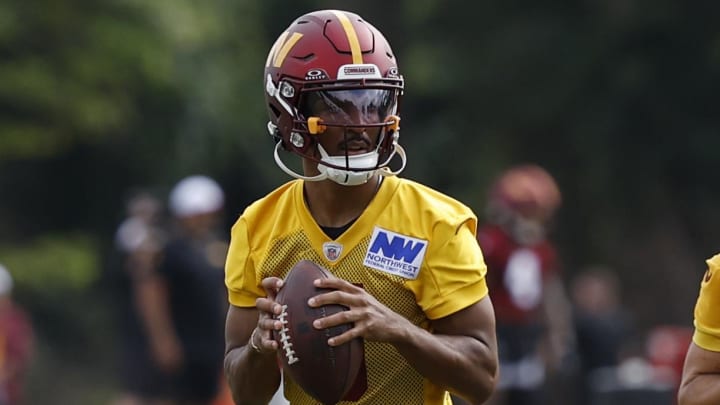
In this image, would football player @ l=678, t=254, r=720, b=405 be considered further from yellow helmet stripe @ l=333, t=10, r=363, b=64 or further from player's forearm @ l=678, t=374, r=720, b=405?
yellow helmet stripe @ l=333, t=10, r=363, b=64

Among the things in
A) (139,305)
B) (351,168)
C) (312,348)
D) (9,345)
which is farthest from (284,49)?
(9,345)

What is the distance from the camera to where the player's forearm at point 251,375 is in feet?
15.9

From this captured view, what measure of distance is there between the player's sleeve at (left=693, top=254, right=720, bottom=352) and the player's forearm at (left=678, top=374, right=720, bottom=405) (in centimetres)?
→ 9

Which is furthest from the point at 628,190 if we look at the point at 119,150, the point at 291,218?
the point at 291,218

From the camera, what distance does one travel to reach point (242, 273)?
16.2 ft

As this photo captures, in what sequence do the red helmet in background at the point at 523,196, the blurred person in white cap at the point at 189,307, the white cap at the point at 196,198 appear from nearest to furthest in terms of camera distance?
1. the red helmet in background at the point at 523,196
2. the blurred person in white cap at the point at 189,307
3. the white cap at the point at 196,198

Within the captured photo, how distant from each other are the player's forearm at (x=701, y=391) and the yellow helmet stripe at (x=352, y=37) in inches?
51.6

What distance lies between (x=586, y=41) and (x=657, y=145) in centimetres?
161

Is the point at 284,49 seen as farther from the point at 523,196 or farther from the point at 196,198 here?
the point at 196,198

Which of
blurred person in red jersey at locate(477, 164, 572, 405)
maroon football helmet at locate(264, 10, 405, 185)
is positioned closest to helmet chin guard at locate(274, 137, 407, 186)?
maroon football helmet at locate(264, 10, 405, 185)

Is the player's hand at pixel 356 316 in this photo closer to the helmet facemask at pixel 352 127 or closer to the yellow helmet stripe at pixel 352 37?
the helmet facemask at pixel 352 127

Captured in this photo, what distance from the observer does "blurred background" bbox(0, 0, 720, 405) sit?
68.8 feet

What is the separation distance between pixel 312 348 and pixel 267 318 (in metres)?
0.19

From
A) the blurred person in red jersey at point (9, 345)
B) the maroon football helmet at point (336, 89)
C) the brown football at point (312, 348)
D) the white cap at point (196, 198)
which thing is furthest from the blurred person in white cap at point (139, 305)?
the brown football at point (312, 348)
